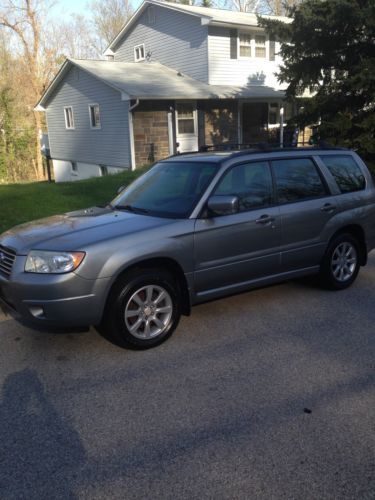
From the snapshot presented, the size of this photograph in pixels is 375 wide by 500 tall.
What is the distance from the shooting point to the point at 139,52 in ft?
81.1

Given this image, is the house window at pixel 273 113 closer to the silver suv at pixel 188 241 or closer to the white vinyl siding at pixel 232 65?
the white vinyl siding at pixel 232 65

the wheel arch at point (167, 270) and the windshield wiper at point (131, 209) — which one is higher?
the windshield wiper at point (131, 209)

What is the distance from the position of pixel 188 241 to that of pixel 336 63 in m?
10.8

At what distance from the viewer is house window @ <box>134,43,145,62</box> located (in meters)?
24.4

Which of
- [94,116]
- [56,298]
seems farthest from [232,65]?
[56,298]

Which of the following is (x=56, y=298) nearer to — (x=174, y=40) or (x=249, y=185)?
(x=249, y=185)

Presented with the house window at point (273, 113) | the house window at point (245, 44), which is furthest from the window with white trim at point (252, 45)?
the house window at point (273, 113)

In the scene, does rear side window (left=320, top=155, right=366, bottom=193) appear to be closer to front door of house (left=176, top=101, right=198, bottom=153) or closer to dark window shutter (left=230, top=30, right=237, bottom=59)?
front door of house (left=176, top=101, right=198, bottom=153)

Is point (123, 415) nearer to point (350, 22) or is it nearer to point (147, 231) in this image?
point (147, 231)

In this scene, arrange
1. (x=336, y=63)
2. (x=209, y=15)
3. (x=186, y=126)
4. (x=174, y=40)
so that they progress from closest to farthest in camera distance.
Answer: (x=336, y=63), (x=209, y=15), (x=186, y=126), (x=174, y=40)

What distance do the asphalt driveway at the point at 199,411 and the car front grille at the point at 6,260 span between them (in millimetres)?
703

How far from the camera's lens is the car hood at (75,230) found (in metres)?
4.07

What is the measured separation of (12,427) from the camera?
315 cm

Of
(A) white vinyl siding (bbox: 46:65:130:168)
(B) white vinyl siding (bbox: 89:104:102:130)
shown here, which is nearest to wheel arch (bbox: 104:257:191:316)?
(A) white vinyl siding (bbox: 46:65:130:168)
